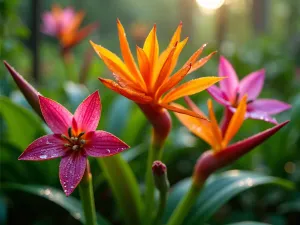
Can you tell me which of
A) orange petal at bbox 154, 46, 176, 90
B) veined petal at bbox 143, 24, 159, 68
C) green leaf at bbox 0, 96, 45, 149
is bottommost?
green leaf at bbox 0, 96, 45, 149

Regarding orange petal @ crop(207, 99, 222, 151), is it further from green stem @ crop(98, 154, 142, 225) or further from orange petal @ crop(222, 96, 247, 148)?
green stem @ crop(98, 154, 142, 225)

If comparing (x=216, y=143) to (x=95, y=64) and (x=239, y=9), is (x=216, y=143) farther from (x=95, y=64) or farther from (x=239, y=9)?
(x=239, y=9)

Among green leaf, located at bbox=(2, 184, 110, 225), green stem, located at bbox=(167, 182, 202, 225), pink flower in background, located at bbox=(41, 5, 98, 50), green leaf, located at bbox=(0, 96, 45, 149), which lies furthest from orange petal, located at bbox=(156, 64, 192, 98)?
pink flower in background, located at bbox=(41, 5, 98, 50)

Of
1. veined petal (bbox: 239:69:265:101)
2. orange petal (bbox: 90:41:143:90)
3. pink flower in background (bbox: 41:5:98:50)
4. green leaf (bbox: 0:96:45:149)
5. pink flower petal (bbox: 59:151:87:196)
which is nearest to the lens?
pink flower petal (bbox: 59:151:87:196)

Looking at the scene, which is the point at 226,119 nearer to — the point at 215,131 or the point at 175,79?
the point at 215,131

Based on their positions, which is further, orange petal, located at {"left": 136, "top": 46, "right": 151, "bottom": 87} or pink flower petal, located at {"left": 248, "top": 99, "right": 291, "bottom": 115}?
pink flower petal, located at {"left": 248, "top": 99, "right": 291, "bottom": 115}

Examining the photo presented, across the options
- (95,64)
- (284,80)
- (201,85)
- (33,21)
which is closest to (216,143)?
(201,85)

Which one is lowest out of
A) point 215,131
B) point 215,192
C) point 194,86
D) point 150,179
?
point 215,192

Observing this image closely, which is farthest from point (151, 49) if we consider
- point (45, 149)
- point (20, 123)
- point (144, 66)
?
point (20, 123)

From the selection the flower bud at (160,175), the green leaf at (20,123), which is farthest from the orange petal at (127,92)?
the green leaf at (20,123)
